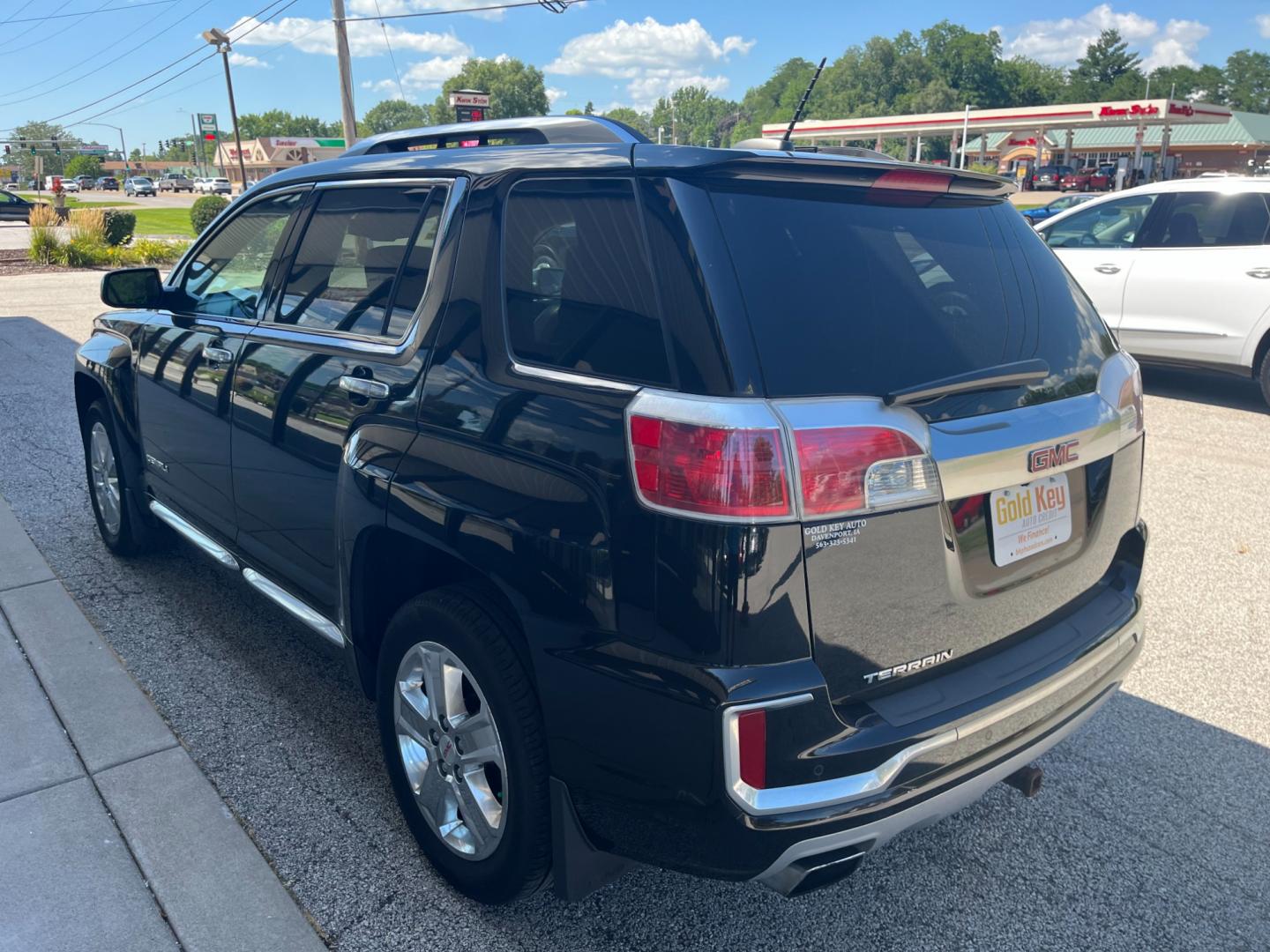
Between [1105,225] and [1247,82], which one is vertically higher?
[1247,82]

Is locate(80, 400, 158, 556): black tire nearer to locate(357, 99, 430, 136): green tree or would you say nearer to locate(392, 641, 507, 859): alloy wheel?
locate(392, 641, 507, 859): alloy wheel

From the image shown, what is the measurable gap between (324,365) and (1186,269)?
810 centimetres

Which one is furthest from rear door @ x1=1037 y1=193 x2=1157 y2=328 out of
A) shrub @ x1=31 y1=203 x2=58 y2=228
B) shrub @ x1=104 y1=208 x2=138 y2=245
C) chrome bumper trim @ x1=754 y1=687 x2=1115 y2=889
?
shrub @ x1=31 y1=203 x2=58 y2=228

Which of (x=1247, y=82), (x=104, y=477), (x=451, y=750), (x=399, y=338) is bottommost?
(x=451, y=750)

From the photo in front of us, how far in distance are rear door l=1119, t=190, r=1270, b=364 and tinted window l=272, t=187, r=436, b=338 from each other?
25.4ft

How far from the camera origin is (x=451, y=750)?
262 cm

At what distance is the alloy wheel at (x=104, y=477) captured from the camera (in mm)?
4922

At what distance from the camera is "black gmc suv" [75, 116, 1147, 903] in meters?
2.00

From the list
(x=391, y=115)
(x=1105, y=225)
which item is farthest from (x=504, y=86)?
(x=1105, y=225)

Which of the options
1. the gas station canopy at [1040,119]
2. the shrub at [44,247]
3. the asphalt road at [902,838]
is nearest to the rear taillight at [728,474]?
the asphalt road at [902,838]

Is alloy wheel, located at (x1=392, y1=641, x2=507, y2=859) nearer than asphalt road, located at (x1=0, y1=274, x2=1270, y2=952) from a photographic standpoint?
Yes

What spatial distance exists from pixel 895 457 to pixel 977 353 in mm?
508

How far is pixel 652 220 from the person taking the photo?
2.18m

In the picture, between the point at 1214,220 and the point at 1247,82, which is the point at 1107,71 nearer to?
the point at 1247,82
